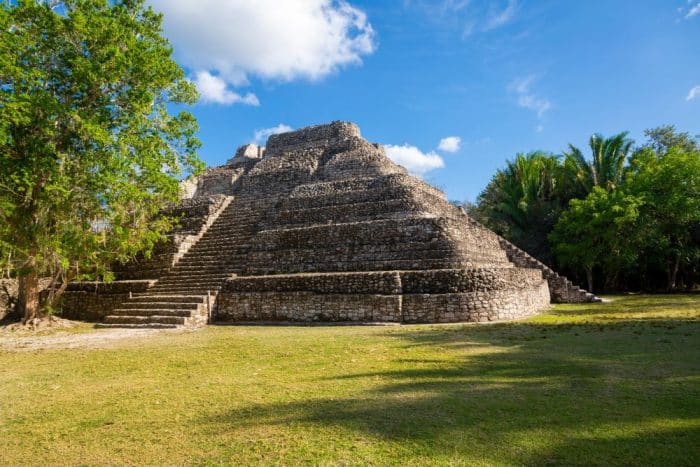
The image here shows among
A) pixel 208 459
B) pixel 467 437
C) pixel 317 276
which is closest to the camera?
pixel 208 459

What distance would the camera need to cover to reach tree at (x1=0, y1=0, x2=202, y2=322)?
10.8m

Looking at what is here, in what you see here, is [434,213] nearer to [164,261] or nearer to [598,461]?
[164,261]

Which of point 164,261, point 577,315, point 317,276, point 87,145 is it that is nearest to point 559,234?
point 577,315

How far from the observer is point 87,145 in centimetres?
1187

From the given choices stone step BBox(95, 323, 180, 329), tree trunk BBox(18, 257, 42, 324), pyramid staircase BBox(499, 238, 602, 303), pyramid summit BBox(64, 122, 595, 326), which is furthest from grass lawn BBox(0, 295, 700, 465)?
pyramid staircase BBox(499, 238, 602, 303)

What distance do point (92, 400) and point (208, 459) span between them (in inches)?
97.3

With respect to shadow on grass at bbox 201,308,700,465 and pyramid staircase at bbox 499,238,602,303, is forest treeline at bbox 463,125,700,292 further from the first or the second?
shadow on grass at bbox 201,308,700,465

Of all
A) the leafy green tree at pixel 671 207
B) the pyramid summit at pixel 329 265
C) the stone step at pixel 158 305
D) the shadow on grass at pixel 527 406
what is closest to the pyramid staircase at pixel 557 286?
the pyramid summit at pixel 329 265

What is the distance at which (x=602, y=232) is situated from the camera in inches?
777

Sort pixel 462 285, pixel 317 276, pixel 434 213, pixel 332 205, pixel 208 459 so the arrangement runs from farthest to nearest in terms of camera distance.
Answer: pixel 332 205
pixel 434 213
pixel 317 276
pixel 462 285
pixel 208 459

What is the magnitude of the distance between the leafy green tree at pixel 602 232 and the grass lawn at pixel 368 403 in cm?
1320

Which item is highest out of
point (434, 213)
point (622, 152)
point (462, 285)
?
point (622, 152)

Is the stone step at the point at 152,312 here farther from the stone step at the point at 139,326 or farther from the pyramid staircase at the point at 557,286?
the pyramid staircase at the point at 557,286

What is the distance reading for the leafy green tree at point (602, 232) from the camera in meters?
19.4
